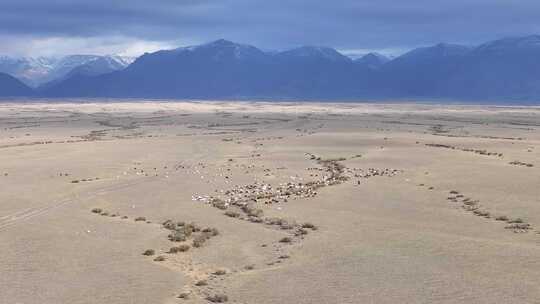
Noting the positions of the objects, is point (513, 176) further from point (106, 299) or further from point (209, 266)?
point (106, 299)

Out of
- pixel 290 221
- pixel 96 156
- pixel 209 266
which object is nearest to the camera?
pixel 209 266

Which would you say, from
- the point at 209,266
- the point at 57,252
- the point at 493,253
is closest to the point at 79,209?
the point at 57,252

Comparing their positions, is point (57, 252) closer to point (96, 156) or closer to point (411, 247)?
point (411, 247)

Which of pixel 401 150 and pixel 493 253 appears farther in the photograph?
pixel 401 150

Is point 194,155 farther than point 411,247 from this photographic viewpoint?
Yes

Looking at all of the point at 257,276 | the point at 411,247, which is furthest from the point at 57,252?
the point at 411,247

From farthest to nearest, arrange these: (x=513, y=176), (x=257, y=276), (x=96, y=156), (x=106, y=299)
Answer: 1. (x=96, y=156)
2. (x=513, y=176)
3. (x=257, y=276)
4. (x=106, y=299)
